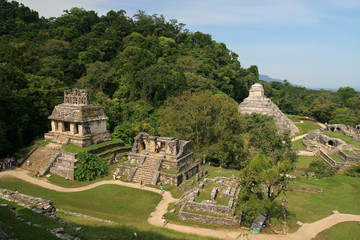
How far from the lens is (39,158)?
69.5 feet

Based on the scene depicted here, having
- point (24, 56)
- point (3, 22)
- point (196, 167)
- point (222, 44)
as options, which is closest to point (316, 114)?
point (222, 44)

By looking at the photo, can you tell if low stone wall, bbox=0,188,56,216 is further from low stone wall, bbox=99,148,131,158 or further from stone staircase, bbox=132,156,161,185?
low stone wall, bbox=99,148,131,158

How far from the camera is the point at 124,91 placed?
3656cm

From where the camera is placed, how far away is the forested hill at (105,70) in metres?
25.1

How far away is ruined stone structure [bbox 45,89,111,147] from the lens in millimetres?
21938

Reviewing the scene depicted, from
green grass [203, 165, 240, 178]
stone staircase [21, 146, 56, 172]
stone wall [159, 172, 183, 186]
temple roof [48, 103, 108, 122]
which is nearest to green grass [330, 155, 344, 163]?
green grass [203, 165, 240, 178]

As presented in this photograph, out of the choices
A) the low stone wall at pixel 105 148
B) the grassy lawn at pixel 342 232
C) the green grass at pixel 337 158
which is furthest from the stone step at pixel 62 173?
the green grass at pixel 337 158

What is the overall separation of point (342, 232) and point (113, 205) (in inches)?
495

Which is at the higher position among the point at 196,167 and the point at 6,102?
the point at 6,102

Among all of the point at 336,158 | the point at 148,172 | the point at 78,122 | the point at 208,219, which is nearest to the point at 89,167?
the point at 78,122

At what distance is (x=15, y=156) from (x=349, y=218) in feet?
84.9

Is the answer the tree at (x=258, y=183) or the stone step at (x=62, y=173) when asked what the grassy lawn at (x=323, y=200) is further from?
the stone step at (x=62, y=173)

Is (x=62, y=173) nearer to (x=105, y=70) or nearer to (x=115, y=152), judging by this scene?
(x=115, y=152)

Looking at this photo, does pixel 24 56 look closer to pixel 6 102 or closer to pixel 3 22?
pixel 6 102
